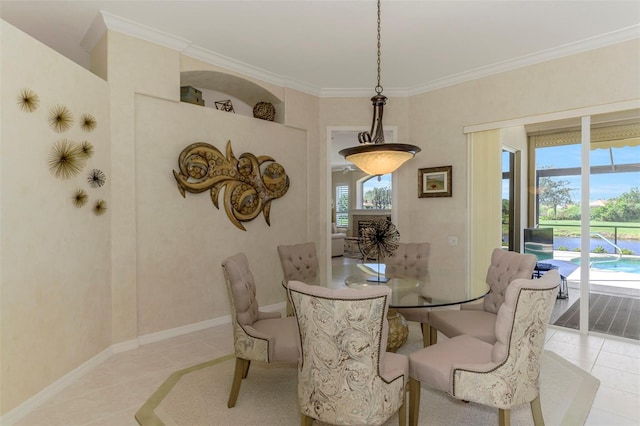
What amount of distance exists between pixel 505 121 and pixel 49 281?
4.60 metres

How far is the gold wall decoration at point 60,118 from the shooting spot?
2.62m

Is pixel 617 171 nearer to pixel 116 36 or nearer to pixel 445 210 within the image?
pixel 445 210

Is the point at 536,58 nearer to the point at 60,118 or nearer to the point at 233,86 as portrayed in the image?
the point at 233,86

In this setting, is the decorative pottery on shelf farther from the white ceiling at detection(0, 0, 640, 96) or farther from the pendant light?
the pendant light

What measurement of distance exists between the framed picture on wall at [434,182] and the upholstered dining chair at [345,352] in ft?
10.9

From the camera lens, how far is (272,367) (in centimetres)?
296

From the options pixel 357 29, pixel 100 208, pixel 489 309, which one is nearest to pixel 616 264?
pixel 489 309

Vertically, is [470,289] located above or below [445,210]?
below

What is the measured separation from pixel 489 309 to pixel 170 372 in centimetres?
261

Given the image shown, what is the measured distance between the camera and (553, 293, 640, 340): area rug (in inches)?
140

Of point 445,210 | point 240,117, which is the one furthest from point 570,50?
point 240,117

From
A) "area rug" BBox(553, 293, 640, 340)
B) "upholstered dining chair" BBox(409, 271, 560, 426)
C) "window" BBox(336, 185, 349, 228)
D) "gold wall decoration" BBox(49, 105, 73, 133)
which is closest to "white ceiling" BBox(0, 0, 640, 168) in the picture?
"gold wall decoration" BBox(49, 105, 73, 133)

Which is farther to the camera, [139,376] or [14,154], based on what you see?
[139,376]

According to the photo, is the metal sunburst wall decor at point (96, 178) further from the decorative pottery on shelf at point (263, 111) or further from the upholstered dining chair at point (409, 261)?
the upholstered dining chair at point (409, 261)
